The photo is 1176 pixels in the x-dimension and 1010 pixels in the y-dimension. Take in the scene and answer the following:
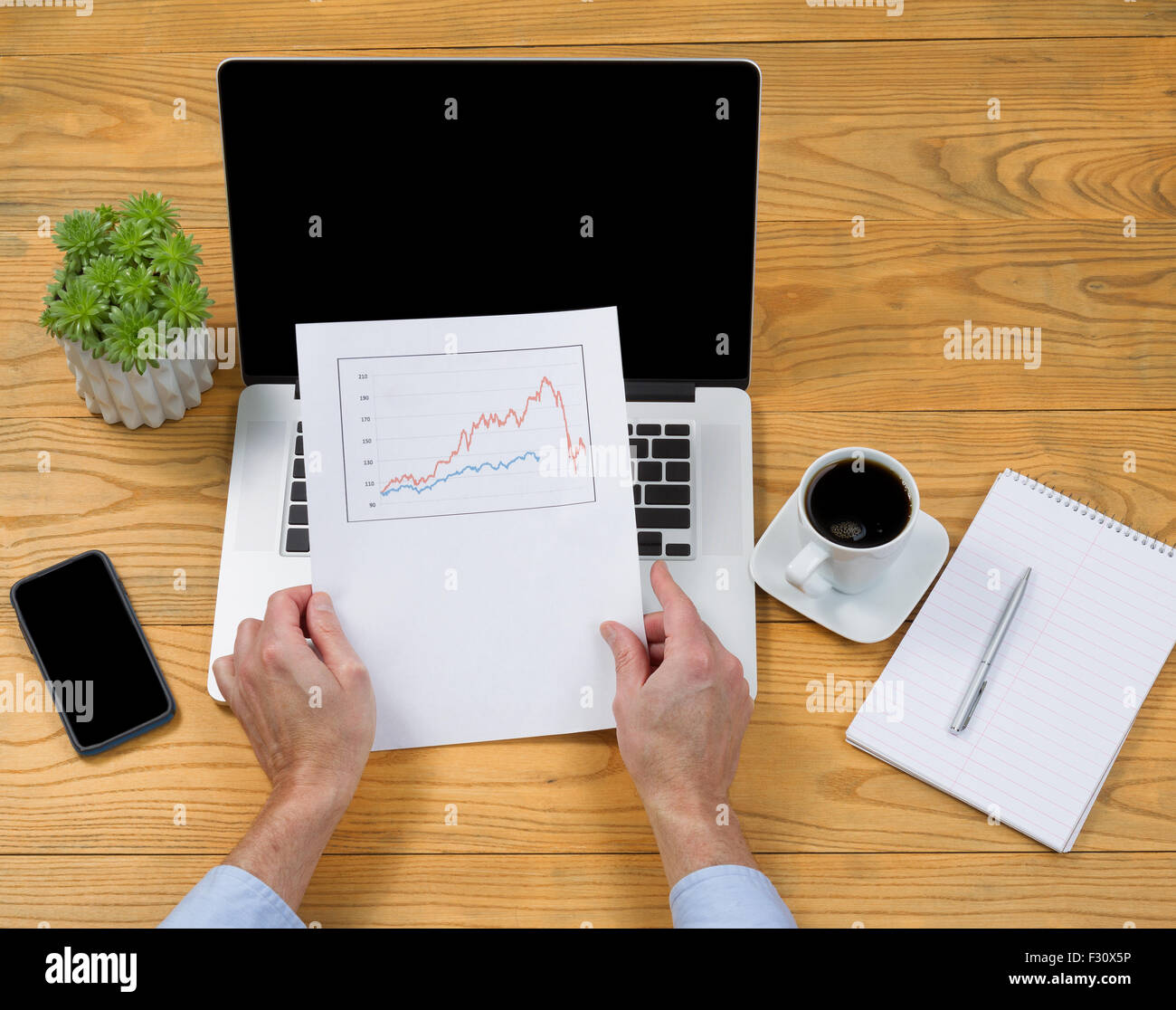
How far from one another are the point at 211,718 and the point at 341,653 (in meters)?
0.15

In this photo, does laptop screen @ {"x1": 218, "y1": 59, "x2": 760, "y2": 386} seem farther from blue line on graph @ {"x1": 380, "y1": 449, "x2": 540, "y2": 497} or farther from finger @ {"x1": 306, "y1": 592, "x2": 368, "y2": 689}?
finger @ {"x1": 306, "y1": 592, "x2": 368, "y2": 689}

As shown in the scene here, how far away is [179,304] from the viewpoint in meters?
0.80

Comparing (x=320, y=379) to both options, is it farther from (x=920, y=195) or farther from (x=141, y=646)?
(x=920, y=195)

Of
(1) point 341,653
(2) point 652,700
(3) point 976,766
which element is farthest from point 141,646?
(3) point 976,766

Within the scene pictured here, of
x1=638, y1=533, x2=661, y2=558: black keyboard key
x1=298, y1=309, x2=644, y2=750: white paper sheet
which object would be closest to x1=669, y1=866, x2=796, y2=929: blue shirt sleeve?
x1=298, y1=309, x2=644, y2=750: white paper sheet

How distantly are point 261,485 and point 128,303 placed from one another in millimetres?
187

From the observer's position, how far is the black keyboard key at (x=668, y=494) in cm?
85

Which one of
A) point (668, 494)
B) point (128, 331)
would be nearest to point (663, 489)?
point (668, 494)

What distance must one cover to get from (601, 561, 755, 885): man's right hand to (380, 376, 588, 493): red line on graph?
15 centimetres

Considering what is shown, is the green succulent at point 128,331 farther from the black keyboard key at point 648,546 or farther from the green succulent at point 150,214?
the black keyboard key at point 648,546

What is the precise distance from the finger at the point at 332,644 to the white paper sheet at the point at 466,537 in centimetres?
1

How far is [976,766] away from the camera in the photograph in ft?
2.64

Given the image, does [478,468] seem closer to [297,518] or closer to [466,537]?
[466,537]

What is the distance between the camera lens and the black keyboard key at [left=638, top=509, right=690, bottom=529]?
0.85m
